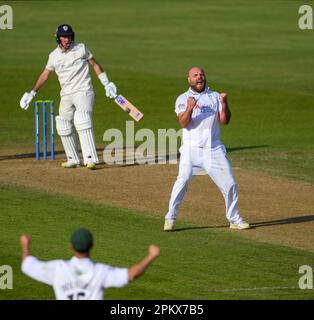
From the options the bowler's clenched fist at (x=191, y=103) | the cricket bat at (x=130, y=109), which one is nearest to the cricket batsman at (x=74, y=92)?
the cricket bat at (x=130, y=109)

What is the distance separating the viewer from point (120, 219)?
18.0 m

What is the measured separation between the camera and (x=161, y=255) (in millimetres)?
15992

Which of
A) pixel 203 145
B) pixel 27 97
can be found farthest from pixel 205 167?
pixel 27 97

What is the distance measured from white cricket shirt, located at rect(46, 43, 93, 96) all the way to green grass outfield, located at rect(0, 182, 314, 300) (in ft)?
9.91

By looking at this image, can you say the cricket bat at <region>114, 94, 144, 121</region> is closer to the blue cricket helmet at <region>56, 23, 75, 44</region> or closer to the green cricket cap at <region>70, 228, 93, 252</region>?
the blue cricket helmet at <region>56, 23, 75, 44</region>

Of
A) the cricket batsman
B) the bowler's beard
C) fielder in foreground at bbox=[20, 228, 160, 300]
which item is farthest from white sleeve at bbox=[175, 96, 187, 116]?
fielder in foreground at bbox=[20, 228, 160, 300]

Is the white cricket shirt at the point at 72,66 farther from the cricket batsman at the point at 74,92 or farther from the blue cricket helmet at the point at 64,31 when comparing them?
the blue cricket helmet at the point at 64,31

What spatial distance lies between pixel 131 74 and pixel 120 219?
1598 cm

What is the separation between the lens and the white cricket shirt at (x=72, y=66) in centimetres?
2147

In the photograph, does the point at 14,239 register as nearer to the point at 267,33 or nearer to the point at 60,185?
the point at 60,185

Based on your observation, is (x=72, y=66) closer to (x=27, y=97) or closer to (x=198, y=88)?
(x=27, y=97)

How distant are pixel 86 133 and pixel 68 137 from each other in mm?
398
